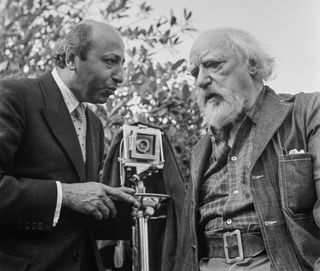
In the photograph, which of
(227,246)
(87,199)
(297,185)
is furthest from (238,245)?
(87,199)

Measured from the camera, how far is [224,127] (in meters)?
2.81

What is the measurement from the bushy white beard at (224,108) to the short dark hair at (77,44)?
77cm

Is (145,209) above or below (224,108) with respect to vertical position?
below

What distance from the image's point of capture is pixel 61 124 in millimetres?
2482

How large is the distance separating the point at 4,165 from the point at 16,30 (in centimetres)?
286

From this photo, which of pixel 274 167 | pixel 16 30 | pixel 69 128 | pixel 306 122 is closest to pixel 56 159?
pixel 69 128

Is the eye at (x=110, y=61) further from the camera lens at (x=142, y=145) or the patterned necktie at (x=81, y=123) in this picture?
the camera lens at (x=142, y=145)

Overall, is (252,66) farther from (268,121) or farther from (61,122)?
(61,122)

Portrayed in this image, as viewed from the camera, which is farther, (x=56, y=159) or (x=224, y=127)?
(x=224, y=127)

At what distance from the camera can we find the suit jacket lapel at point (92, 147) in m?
2.61

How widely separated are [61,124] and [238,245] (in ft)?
3.44

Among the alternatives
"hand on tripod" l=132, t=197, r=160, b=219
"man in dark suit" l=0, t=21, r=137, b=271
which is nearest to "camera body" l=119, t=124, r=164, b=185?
"hand on tripod" l=132, t=197, r=160, b=219

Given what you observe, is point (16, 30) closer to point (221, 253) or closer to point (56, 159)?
point (56, 159)

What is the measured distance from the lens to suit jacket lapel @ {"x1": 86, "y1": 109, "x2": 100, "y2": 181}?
2609mm
